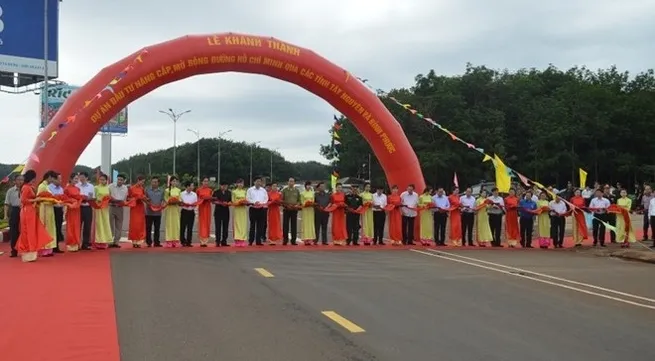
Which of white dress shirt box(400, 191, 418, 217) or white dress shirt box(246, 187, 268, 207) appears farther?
white dress shirt box(400, 191, 418, 217)

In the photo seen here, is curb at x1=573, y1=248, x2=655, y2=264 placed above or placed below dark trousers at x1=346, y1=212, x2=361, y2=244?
below

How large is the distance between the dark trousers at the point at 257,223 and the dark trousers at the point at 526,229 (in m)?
7.05

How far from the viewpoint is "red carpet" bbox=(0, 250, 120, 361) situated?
18.9ft

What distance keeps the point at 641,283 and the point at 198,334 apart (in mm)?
7827

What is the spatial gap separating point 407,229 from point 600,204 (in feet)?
17.9

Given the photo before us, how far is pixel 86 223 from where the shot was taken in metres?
14.4

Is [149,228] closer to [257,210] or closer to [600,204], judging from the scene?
[257,210]

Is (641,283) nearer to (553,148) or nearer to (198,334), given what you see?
(198,334)

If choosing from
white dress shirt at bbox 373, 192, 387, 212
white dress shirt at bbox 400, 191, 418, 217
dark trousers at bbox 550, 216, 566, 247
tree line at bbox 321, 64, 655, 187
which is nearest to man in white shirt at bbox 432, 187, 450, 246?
white dress shirt at bbox 400, 191, 418, 217

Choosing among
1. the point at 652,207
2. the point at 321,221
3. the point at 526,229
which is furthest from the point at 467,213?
the point at 652,207

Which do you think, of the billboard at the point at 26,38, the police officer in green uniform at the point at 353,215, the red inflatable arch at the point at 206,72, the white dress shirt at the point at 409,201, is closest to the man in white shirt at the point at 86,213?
the red inflatable arch at the point at 206,72

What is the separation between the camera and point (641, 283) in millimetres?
10766

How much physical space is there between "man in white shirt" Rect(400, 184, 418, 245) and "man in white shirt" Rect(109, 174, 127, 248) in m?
6.94

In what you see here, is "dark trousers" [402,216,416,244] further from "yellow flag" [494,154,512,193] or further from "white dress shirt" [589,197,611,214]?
"white dress shirt" [589,197,611,214]
